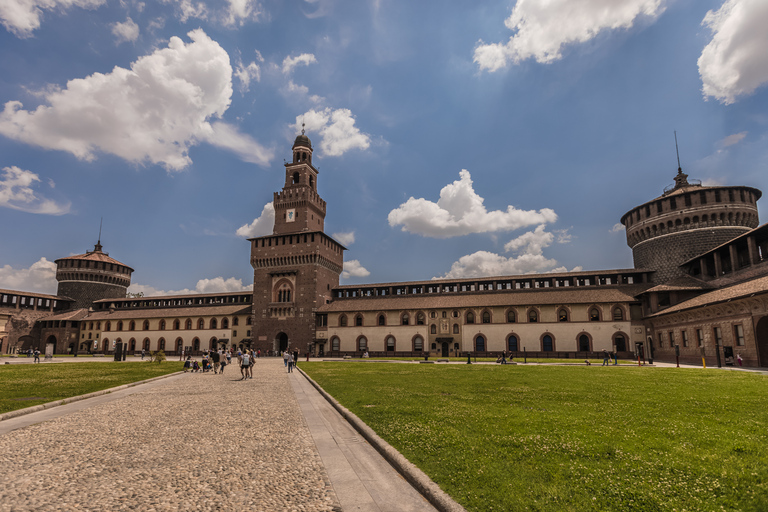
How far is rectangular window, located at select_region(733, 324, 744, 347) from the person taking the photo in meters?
28.7

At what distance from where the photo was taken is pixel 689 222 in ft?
159

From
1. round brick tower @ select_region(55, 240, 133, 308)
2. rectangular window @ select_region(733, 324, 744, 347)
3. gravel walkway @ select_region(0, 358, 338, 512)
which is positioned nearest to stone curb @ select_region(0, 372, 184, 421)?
gravel walkway @ select_region(0, 358, 338, 512)

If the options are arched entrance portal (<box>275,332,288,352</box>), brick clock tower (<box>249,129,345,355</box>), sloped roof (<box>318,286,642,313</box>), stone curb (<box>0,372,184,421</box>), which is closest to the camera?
stone curb (<box>0,372,184,421</box>)

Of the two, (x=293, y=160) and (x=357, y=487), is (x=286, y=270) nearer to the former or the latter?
(x=293, y=160)

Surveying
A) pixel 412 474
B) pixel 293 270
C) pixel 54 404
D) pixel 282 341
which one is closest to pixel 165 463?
pixel 412 474

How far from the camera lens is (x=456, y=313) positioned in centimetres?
5491

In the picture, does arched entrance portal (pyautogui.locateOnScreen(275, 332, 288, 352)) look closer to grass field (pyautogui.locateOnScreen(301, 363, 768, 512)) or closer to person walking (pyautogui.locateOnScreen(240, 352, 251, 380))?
person walking (pyautogui.locateOnScreen(240, 352, 251, 380))

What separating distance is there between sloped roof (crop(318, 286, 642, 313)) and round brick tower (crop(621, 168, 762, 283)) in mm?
4750

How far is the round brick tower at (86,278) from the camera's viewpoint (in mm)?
78875

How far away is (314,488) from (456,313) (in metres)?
50.5

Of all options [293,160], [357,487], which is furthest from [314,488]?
[293,160]

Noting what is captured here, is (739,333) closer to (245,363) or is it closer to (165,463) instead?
(245,363)

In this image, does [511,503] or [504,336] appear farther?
[504,336]

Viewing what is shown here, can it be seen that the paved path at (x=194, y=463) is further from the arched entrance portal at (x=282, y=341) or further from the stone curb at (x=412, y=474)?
the arched entrance portal at (x=282, y=341)
